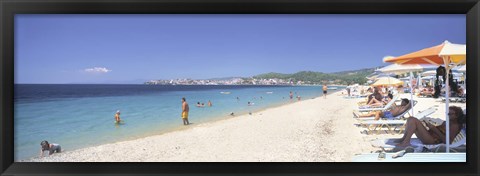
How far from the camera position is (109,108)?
4.76 meters

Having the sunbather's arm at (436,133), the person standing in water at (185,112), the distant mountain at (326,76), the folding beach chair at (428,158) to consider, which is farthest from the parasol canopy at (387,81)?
the person standing in water at (185,112)

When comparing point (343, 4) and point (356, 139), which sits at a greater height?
point (343, 4)

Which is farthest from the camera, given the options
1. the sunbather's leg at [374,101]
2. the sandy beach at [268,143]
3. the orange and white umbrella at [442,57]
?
the sunbather's leg at [374,101]

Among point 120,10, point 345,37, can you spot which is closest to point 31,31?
point 120,10

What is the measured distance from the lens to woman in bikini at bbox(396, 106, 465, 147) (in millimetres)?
3998

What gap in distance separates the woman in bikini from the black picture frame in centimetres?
41

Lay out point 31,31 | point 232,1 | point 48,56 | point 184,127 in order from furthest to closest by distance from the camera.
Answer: point 184,127 → point 48,56 → point 31,31 → point 232,1

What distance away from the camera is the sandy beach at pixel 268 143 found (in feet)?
14.6

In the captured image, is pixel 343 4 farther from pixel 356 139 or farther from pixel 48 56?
pixel 48 56

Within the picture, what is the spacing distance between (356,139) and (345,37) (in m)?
1.36

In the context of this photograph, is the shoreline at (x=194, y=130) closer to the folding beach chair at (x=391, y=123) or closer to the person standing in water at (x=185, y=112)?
the person standing in water at (x=185, y=112)

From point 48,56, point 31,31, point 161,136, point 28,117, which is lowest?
point 161,136

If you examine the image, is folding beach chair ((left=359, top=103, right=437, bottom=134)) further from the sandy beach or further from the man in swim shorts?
the man in swim shorts

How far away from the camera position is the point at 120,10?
3.47m
